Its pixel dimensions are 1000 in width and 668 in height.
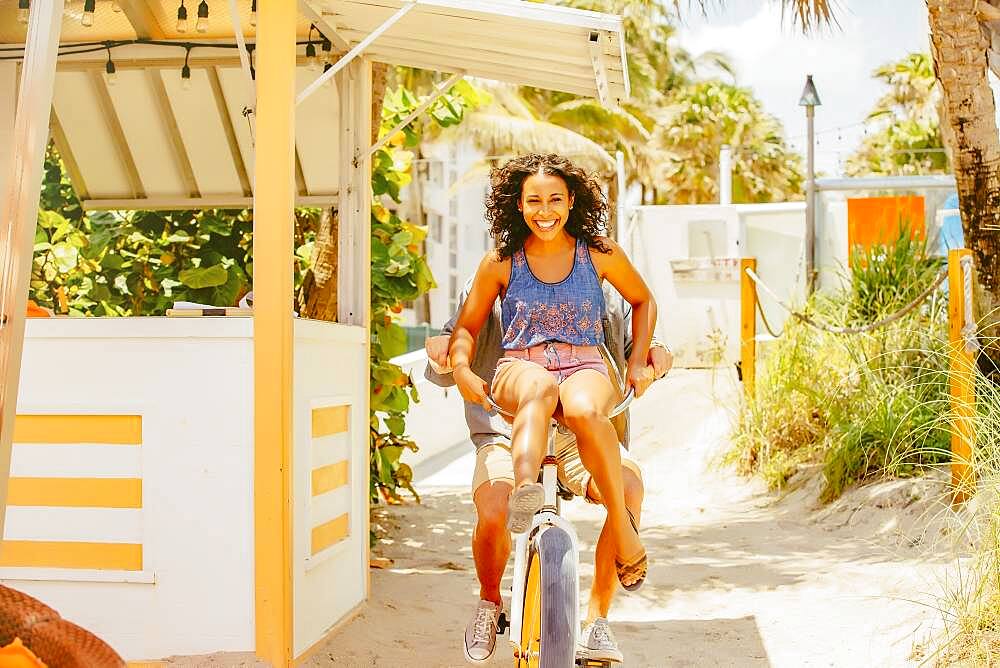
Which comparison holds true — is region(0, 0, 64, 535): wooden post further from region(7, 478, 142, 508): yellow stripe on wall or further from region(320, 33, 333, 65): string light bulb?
region(320, 33, 333, 65): string light bulb

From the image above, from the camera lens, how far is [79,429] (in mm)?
4164

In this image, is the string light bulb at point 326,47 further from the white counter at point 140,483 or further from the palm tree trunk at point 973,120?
the palm tree trunk at point 973,120

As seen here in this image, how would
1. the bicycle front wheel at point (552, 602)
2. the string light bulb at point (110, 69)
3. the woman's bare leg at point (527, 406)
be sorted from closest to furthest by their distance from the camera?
1. the bicycle front wheel at point (552, 602)
2. the woman's bare leg at point (527, 406)
3. the string light bulb at point (110, 69)

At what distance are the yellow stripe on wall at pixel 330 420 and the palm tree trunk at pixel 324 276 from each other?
157 centimetres

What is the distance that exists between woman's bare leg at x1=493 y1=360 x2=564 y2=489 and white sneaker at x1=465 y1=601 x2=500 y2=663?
0.68 meters

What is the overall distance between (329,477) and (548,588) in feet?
6.26

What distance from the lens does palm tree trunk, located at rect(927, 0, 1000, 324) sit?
6895 mm

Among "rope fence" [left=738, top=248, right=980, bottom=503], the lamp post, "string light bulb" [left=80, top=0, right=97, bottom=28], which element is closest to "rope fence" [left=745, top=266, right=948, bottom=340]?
"rope fence" [left=738, top=248, right=980, bottom=503]

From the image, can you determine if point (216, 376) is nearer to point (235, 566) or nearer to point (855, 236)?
point (235, 566)

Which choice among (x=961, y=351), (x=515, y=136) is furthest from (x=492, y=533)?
(x=515, y=136)

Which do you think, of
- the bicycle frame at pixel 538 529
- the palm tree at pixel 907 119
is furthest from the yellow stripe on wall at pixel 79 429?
the palm tree at pixel 907 119

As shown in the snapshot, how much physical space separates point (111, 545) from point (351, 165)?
2.09 m

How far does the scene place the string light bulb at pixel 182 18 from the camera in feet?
17.5

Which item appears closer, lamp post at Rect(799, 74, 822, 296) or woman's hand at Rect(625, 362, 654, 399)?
woman's hand at Rect(625, 362, 654, 399)
